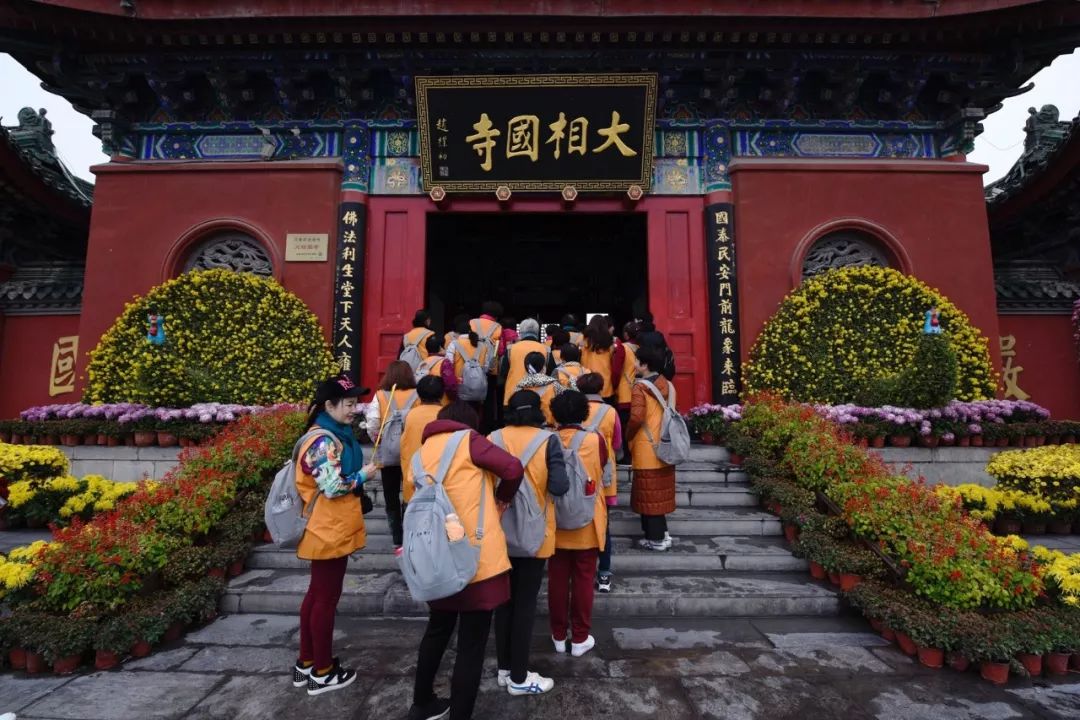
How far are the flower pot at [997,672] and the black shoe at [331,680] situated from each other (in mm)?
3533

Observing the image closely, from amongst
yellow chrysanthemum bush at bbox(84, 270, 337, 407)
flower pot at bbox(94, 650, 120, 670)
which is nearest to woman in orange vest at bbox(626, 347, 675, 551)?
flower pot at bbox(94, 650, 120, 670)

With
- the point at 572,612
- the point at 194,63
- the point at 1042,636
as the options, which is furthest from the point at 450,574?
the point at 194,63

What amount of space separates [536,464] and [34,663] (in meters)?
3.16

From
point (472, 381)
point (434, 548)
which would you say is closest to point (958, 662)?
point (434, 548)

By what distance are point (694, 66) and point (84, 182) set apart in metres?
11.8

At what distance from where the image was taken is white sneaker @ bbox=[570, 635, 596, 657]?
122 inches

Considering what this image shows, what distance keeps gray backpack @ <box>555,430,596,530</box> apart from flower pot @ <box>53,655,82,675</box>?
2902 mm

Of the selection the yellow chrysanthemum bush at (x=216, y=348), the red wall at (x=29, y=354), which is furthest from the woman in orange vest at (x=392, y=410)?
the red wall at (x=29, y=354)

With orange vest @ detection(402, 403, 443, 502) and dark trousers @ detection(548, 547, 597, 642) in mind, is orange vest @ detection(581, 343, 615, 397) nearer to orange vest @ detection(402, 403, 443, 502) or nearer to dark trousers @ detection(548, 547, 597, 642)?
orange vest @ detection(402, 403, 443, 502)

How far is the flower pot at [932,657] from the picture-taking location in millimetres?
3068

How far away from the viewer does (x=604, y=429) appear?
341 cm

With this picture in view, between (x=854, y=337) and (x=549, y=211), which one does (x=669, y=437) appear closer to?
(x=854, y=337)

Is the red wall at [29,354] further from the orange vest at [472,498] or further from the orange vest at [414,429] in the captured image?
the orange vest at [472,498]

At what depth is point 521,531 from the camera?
2561mm
